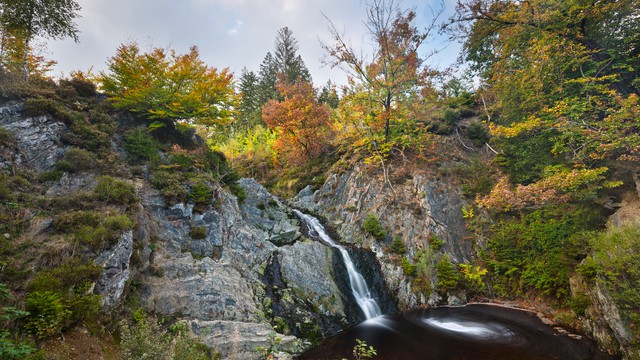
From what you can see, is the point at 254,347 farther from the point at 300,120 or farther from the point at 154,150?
the point at 300,120

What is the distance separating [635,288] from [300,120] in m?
17.7

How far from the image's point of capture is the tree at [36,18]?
1134 cm

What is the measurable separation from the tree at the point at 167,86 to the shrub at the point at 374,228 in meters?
9.35

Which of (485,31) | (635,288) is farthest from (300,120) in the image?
(635,288)

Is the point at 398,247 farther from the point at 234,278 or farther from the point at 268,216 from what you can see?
the point at 234,278

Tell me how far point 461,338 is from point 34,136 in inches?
662

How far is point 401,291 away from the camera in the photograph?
12.1 meters

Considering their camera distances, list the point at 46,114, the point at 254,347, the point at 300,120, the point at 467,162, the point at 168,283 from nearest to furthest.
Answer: the point at 254,347 → the point at 168,283 → the point at 46,114 → the point at 467,162 → the point at 300,120

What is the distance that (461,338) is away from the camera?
29.3 ft

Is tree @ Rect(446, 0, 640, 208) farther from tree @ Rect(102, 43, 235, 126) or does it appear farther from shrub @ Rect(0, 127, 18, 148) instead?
shrub @ Rect(0, 127, 18, 148)

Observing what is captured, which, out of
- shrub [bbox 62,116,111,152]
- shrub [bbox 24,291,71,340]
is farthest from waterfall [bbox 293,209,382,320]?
shrub [bbox 62,116,111,152]

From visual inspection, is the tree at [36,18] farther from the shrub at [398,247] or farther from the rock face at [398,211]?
the shrub at [398,247]

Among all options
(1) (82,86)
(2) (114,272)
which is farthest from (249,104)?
(2) (114,272)

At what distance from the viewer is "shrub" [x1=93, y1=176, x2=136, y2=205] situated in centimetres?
824
